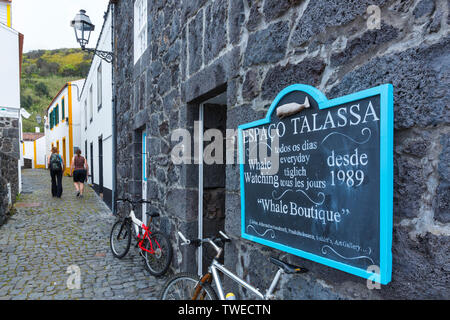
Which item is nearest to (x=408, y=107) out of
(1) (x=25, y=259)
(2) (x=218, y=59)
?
(2) (x=218, y=59)

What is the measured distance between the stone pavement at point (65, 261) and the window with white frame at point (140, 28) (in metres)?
3.67

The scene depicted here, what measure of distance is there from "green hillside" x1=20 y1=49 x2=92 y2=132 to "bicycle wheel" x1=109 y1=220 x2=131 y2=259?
4484 centimetres

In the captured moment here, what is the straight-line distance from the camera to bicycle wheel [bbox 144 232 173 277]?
418cm

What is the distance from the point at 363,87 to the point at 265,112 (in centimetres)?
85

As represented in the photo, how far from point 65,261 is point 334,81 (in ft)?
16.1

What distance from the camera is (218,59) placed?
298 centimetres

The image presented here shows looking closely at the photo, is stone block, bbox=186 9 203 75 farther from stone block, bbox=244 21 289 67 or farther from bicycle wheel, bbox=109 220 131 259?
bicycle wheel, bbox=109 220 131 259

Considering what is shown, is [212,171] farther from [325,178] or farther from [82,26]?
[82,26]

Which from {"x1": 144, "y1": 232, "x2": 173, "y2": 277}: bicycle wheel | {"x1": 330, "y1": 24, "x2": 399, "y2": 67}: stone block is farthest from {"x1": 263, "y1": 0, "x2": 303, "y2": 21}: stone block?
{"x1": 144, "y1": 232, "x2": 173, "y2": 277}: bicycle wheel

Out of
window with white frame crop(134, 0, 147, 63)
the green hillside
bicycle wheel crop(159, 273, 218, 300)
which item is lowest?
bicycle wheel crop(159, 273, 218, 300)

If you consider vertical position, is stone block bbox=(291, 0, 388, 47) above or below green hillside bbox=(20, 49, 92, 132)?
below

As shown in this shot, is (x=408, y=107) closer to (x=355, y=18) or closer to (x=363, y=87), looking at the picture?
(x=363, y=87)

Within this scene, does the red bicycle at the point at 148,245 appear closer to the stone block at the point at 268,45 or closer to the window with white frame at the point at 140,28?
the stone block at the point at 268,45

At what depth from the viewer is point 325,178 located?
1.73 m
